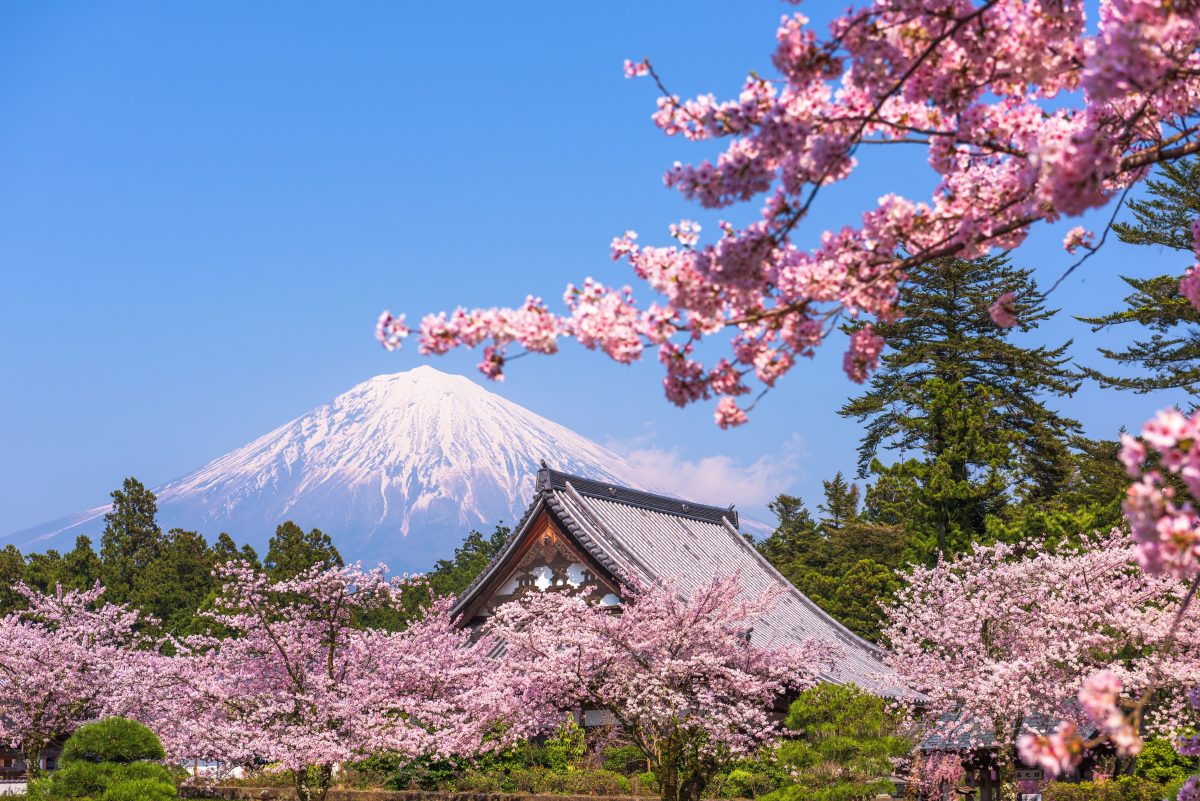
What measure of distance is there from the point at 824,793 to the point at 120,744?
33.7ft

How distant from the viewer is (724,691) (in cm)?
1686

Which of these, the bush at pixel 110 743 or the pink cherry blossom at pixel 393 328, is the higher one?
the pink cherry blossom at pixel 393 328

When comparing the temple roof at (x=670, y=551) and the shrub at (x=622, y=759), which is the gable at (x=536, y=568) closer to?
the temple roof at (x=670, y=551)

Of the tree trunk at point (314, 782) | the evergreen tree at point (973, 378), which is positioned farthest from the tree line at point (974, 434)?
the tree trunk at point (314, 782)

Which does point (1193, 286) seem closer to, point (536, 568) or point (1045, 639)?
point (1045, 639)

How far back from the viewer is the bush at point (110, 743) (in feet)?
55.8

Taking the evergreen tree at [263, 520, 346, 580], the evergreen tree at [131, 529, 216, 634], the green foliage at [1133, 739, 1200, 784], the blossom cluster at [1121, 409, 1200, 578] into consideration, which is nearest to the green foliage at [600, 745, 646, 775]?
the green foliage at [1133, 739, 1200, 784]

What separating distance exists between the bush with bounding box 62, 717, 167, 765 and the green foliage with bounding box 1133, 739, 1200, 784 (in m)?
16.0

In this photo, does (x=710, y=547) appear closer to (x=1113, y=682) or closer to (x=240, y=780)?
(x=240, y=780)

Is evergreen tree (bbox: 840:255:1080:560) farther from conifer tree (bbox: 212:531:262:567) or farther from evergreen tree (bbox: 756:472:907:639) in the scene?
conifer tree (bbox: 212:531:262:567)

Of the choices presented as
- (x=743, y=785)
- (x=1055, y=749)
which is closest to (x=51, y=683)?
(x=743, y=785)

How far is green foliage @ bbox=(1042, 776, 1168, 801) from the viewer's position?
18.2m

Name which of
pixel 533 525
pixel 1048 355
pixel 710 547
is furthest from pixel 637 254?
pixel 1048 355

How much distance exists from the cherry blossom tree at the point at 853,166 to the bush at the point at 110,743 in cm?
1398
